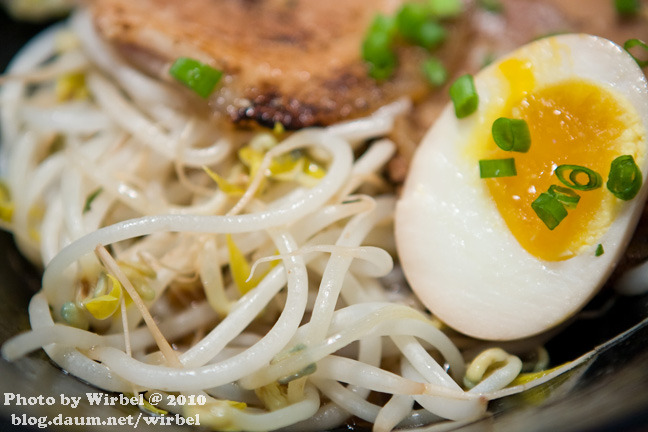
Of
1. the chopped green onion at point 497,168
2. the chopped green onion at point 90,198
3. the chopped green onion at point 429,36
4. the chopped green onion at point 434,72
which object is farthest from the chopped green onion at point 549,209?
the chopped green onion at point 90,198

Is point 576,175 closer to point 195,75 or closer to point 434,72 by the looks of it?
point 434,72

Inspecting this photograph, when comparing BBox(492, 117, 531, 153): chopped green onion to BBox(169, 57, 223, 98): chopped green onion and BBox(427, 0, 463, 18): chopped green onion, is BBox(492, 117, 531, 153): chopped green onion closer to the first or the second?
BBox(427, 0, 463, 18): chopped green onion

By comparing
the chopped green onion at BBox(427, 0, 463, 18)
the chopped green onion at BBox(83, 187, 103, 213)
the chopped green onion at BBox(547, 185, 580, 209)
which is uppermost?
the chopped green onion at BBox(427, 0, 463, 18)

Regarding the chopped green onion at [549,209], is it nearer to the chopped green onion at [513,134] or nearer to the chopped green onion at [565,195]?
the chopped green onion at [565,195]

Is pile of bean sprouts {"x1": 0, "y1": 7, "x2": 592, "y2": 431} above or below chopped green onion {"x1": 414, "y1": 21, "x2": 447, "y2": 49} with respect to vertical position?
below

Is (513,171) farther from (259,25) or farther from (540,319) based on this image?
(259,25)

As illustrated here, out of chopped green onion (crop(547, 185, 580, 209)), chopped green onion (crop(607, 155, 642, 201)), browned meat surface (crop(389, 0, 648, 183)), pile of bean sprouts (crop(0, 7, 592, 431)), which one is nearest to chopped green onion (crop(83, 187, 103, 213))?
pile of bean sprouts (crop(0, 7, 592, 431))

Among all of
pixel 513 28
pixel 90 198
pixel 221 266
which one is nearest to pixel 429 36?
pixel 513 28
